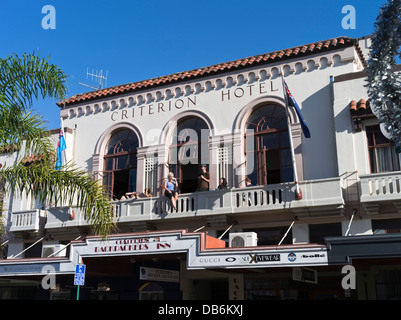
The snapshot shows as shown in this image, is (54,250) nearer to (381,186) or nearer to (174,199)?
(174,199)

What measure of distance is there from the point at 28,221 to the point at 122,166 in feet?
16.0

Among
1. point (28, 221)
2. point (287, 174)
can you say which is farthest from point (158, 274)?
point (28, 221)

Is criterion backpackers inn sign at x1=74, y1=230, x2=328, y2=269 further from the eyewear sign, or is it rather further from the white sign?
the white sign

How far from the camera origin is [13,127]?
503 inches

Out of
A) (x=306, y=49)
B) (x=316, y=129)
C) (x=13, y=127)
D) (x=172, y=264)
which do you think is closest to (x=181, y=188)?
(x=172, y=264)

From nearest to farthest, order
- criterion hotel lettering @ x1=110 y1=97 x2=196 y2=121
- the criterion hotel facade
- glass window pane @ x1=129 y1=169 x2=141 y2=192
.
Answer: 1. the criterion hotel facade
2. criterion hotel lettering @ x1=110 y1=97 x2=196 y2=121
3. glass window pane @ x1=129 y1=169 x2=141 y2=192

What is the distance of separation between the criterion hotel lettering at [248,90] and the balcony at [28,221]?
968 centimetres

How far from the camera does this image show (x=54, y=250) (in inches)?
831

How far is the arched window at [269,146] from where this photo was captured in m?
20.0

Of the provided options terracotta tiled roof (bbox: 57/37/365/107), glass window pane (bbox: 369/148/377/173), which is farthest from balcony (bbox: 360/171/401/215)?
terracotta tiled roof (bbox: 57/37/365/107)

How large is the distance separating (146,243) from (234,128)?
604 centimetres

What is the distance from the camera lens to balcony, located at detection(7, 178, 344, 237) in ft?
58.0

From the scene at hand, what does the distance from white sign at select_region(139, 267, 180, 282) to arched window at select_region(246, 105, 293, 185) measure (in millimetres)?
4752

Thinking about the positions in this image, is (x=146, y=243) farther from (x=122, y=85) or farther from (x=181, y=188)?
(x=122, y=85)
